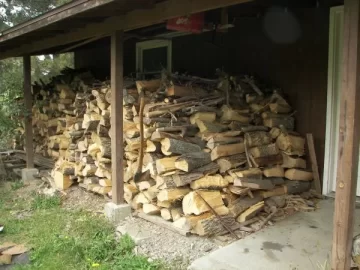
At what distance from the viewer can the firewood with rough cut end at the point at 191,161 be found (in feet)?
13.1

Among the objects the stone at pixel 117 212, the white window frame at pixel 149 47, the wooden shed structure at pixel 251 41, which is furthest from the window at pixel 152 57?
the stone at pixel 117 212

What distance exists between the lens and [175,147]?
412 cm

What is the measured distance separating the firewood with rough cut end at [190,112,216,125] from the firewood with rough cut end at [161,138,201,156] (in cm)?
44

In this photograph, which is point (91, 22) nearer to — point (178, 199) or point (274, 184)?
point (178, 199)

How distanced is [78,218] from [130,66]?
165 inches

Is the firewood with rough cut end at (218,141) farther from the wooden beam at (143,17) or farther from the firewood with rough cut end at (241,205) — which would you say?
the wooden beam at (143,17)

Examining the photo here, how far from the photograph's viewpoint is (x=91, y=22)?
4.86 m

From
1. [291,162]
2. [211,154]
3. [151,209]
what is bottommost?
[151,209]

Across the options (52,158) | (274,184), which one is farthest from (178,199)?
(52,158)

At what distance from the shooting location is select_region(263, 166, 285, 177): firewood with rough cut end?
4497 millimetres

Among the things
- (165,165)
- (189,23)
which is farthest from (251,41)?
(165,165)

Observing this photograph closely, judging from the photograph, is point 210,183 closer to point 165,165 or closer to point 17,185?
point 165,165

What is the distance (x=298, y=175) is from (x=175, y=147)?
168cm

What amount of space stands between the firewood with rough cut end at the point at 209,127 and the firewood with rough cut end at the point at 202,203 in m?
0.76
